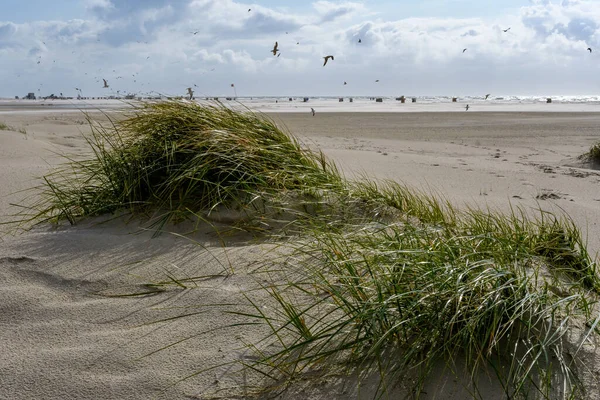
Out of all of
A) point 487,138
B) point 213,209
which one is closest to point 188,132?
point 213,209

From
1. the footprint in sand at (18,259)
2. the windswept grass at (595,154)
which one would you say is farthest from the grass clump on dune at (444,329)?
the windswept grass at (595,154)

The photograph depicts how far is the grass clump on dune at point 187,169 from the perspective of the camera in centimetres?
278

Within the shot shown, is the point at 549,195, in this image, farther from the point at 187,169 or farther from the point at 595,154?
the point at 187,169

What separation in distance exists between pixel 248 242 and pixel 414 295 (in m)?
1.11

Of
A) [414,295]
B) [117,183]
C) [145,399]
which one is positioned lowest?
[145,399]

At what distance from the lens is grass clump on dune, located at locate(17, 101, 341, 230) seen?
109 inches

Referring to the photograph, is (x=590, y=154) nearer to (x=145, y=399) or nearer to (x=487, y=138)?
(x=487, y=138)

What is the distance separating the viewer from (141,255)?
2.39m

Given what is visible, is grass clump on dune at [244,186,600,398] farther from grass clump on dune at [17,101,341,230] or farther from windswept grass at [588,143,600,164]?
windswept grass at [588,143,600,164]

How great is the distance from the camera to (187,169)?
278cm

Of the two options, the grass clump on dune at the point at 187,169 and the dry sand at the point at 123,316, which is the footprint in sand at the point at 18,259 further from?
the grass clump on dune at the point at 187,169

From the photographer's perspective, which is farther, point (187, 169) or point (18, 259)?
point (187, 169)

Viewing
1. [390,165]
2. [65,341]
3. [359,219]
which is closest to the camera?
[65,341]

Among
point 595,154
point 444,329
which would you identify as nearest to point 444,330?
point 444,329
